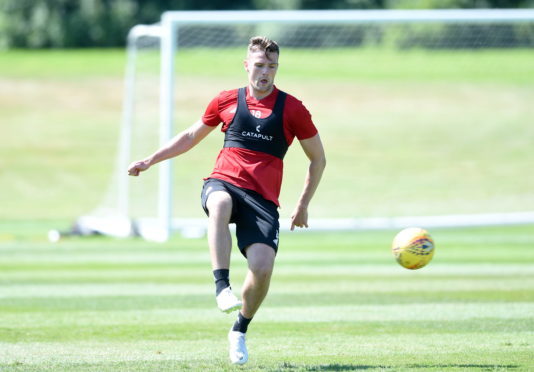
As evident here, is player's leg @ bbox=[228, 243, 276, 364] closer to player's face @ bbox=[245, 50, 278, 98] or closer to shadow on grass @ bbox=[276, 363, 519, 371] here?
shadow on grass @ bbox=[276, 363, 519, 371]

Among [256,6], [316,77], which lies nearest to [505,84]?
[316,77]

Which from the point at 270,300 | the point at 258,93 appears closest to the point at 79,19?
the point at 270,300

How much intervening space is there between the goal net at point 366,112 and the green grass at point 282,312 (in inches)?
197

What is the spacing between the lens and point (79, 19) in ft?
204

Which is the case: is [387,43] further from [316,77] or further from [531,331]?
[531,331]

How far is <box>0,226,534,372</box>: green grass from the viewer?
7824mm

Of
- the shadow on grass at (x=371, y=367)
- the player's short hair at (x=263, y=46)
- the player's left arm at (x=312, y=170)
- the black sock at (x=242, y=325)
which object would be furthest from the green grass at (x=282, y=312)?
the player's short hair at (x=263, y=46)

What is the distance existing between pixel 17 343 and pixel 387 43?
26.2 m

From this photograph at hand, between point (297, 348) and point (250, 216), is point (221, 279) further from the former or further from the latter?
point (297, 348)

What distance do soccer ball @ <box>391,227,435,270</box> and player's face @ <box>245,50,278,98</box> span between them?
7.43ft

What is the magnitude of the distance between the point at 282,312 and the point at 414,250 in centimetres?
229

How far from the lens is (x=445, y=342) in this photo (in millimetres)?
8625

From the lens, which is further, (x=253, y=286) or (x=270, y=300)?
(x=270, y=300)

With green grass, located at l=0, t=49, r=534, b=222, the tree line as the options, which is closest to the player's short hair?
green grass, located at l=0, t=49, r=534, b=222
